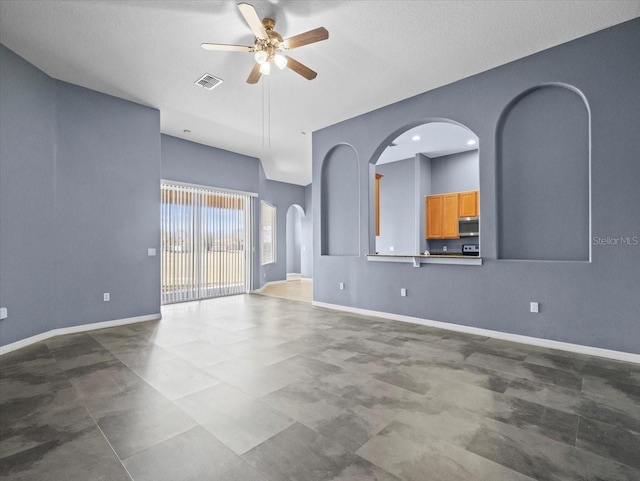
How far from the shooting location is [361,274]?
18.1ft

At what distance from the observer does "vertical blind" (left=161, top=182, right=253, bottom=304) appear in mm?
6523

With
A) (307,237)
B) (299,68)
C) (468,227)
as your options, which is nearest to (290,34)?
(299,68)

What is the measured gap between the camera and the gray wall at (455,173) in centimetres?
762

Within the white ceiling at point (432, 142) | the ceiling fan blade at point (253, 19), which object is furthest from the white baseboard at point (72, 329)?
the white ceiling at point (432, 142)

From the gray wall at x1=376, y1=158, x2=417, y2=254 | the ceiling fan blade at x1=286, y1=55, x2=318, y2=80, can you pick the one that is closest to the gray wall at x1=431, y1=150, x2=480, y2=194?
the gray wall at x1=376, y1=158, x2=417, y2=254

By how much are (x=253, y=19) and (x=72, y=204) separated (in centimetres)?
365

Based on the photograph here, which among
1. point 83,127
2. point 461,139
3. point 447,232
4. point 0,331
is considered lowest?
point 0,331

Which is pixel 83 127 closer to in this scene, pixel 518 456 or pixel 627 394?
pixel 518 456

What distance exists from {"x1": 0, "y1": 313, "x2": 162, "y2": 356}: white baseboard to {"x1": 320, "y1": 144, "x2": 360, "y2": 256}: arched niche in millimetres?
3351

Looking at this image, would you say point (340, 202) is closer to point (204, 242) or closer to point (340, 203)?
point (340, 203)

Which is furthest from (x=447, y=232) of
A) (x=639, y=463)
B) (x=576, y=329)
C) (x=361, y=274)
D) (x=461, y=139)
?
(x=639, y=463)

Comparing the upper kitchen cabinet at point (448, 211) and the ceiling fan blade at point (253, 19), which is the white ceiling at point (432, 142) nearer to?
the upper kitchen cabinet at point (448, 211)

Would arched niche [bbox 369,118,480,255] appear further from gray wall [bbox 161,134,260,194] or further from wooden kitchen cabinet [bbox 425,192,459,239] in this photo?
gray wall [bbox 161,134,260,194]

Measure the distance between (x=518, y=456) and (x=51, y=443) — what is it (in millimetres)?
2743
